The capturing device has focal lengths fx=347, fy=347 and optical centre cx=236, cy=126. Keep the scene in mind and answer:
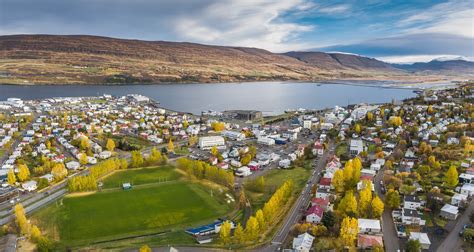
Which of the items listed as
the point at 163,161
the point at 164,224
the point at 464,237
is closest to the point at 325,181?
the point at 464,237

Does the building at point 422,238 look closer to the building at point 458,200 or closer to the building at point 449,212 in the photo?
the building at point 449,212

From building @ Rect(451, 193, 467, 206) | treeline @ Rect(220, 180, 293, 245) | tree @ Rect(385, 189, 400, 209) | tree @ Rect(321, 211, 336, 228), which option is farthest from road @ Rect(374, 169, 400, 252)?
treeline @ Rect(220, 180, 293, 245)

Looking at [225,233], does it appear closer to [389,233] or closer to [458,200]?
[389,233]

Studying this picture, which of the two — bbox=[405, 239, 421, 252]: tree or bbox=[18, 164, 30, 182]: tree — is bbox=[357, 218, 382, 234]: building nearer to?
bbox=[405, 239, 421, 252]: tree

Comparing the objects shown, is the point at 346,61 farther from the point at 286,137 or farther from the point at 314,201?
the point at 314,201

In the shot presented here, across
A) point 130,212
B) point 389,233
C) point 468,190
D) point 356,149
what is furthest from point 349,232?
point 356,149

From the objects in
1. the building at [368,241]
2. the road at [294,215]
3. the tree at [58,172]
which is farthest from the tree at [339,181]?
the tree at [58,172]
